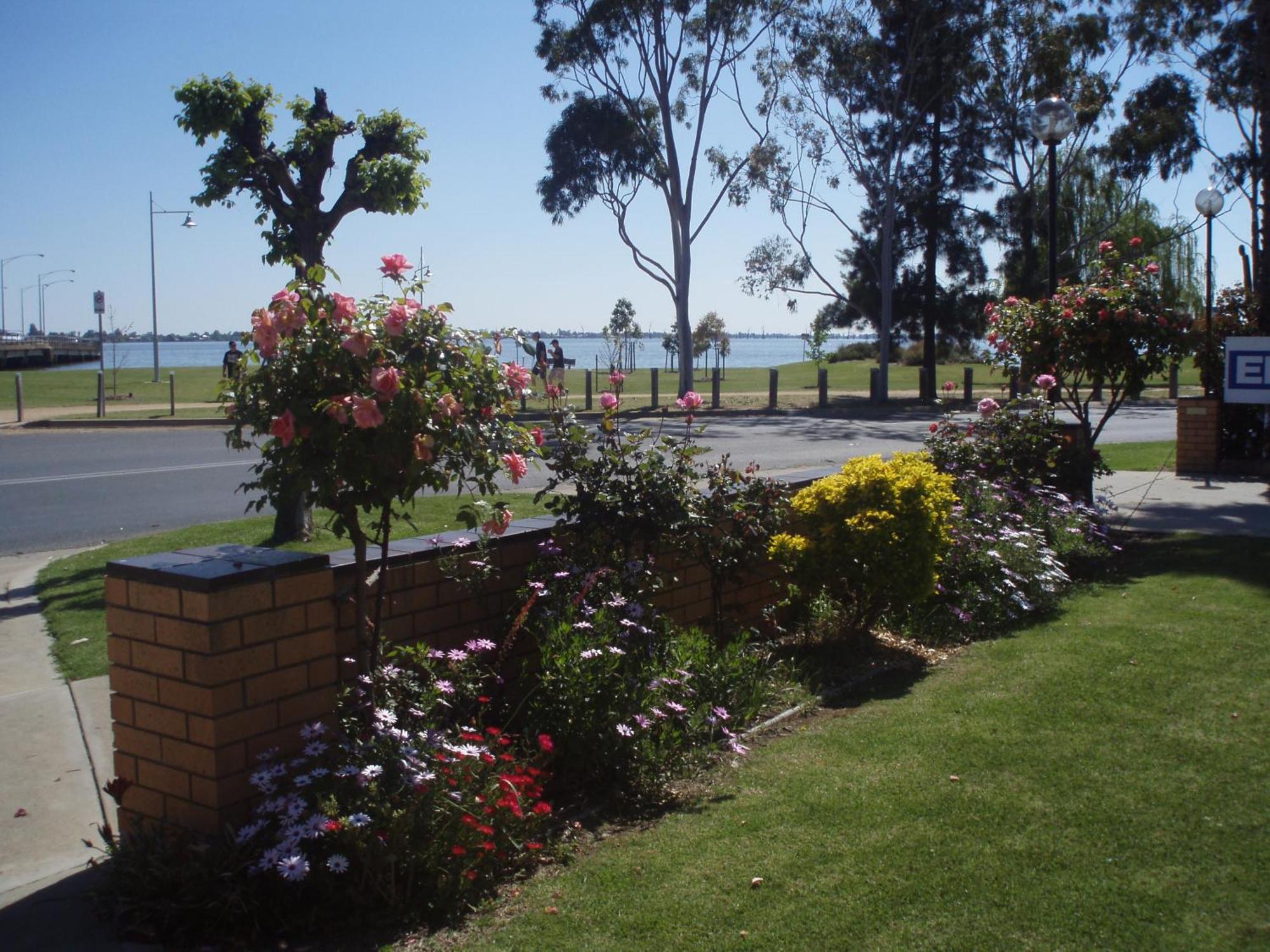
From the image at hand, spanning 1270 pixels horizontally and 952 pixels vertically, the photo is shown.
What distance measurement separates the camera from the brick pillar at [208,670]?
3521 millimetres

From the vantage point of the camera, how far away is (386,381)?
11.8ft

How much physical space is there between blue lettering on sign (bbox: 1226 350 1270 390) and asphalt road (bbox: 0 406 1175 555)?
3.81m

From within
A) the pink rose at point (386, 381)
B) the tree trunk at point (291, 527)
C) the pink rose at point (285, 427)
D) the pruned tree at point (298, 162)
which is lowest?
the tree trunk at point (291, 527)

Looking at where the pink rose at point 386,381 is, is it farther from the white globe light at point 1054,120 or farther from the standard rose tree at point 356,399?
the white globe light at point 1054,120

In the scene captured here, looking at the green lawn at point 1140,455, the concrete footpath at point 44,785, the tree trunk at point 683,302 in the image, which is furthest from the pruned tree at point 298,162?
the tree trunk at point 683,302

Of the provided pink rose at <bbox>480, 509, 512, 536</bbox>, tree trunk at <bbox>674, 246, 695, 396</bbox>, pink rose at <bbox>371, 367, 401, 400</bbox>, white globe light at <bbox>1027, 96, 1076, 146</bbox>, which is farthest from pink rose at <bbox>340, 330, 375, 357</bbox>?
tree trunk at <bbox>674, 246, 695, 396</bbox>

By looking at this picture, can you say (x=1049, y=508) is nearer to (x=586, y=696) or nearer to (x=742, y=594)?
(x=742, y=594)

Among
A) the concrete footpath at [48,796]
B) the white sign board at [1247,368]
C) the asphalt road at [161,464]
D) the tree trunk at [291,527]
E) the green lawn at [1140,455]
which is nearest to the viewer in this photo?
the concrete footpath at [48,796]

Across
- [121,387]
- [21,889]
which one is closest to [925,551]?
[21,889]

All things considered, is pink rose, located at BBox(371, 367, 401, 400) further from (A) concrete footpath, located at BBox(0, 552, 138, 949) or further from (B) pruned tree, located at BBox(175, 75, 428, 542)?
(B) pruned tree, located at BBox(175, 75, 428, 542)

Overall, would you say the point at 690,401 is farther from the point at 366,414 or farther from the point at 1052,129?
the point at 1052,129

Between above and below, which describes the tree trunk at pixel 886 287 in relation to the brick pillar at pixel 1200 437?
above

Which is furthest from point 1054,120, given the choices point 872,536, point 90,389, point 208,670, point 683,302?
point 90,389

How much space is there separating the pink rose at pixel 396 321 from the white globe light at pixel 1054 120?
9.41m
